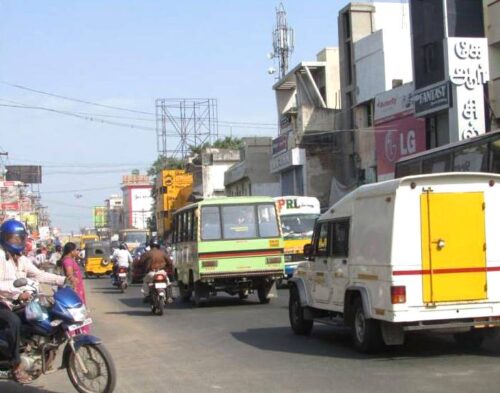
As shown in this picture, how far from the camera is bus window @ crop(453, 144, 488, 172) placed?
613 inches

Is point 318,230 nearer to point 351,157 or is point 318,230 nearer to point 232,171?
point 351,157

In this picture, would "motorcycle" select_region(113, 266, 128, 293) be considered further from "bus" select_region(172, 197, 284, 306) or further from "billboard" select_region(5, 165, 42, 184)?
"billboard" select_region(5, 165, 42, 184)

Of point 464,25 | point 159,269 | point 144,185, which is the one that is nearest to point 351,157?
point 464,25

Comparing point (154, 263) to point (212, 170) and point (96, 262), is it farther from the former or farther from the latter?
point (212, 170)

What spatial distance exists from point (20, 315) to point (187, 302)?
13.9m

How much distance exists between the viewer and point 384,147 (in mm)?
34938

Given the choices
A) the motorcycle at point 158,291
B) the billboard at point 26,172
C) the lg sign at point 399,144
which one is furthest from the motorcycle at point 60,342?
the billboard at point 26,172

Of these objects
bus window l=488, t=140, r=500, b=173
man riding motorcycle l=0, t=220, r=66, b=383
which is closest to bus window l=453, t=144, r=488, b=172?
bus window l=488, t=140, r=500, b=173

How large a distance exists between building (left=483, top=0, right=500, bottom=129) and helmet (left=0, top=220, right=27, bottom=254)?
74.5ft

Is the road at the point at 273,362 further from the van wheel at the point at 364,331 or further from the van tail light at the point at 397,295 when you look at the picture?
the van tail light at the point at 397,295

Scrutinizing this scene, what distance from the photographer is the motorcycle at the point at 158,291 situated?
17.2m

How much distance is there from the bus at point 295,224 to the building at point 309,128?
59.3ft

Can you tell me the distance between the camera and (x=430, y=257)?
9.34m

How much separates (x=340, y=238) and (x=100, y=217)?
7024 inches
